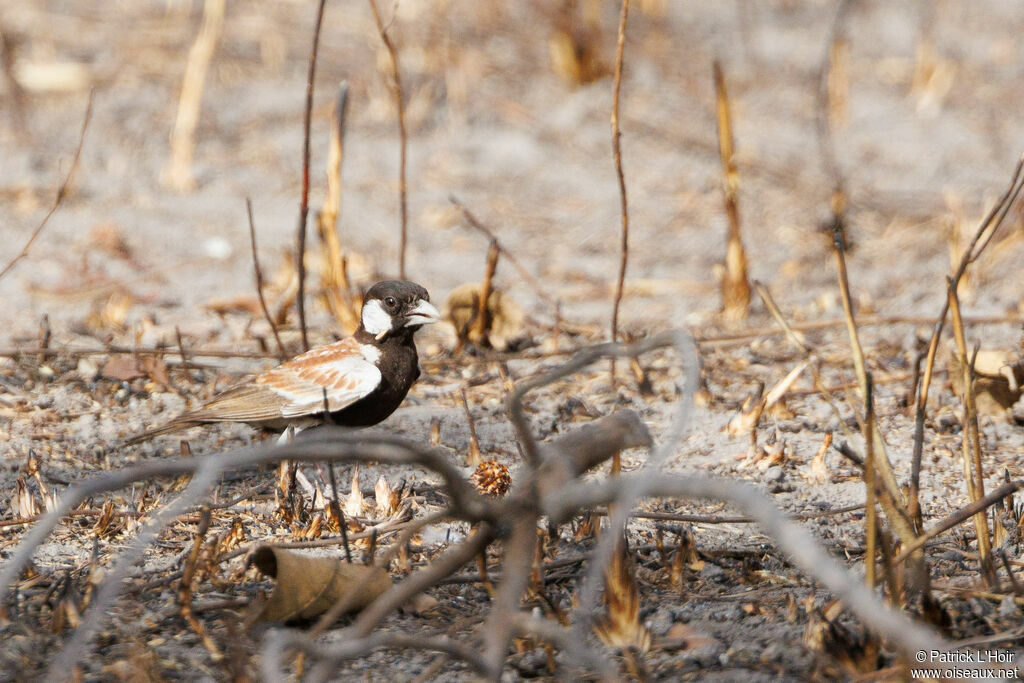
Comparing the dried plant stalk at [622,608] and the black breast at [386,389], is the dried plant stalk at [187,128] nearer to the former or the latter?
the black breast at [386,389]

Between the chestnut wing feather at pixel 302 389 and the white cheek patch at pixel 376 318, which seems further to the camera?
the white cheek patch at pixel 376 318

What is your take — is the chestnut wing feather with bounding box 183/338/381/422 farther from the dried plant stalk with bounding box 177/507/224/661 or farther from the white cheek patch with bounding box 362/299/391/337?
the dried plant stalk with bounding box 177/507/224/661

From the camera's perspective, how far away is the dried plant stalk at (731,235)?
5.00m

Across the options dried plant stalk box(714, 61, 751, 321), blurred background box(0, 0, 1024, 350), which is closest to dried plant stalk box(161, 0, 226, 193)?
blurred background box(0, 0, 1024, 350)

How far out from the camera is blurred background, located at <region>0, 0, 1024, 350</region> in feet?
19.8

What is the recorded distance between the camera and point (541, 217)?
711 cm

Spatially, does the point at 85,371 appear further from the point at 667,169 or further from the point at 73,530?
the point at 667,169

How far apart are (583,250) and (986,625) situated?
440cm

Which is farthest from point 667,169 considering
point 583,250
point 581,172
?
point 583,250

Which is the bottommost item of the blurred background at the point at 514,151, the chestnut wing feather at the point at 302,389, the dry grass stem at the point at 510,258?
the chestnut wing feather at the point at 302,389

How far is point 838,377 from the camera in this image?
461 centimetres

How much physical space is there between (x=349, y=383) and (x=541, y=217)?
3451 millimetres

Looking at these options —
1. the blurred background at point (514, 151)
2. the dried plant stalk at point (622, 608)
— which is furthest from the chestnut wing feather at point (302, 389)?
the dried plant stalk at point (622, 608)

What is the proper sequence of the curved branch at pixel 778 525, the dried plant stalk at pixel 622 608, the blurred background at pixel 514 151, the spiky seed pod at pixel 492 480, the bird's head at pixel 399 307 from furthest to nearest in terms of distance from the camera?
1. the blurred background at pixel 514 151
2. the bird's head at pixel 399 307
3. the spiky seed pod at pixel 492 480
4. the dried plant stalk at pixel 622 608
5. the curved branch at pixel 778 525
